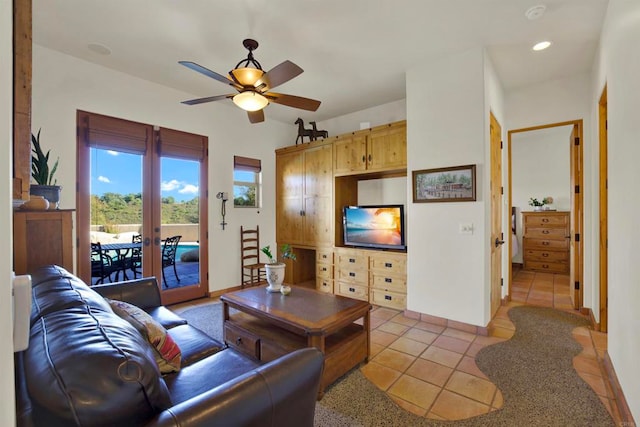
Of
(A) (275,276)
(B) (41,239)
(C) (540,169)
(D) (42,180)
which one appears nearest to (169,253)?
(D) (42,180)

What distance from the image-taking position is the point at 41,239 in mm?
2004

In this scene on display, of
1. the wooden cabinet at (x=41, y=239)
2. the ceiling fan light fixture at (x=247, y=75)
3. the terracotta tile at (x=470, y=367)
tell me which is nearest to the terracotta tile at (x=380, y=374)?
the terracotta tile at (x=470, y=367)

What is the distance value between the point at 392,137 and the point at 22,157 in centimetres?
368

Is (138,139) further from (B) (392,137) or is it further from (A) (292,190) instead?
(B) (392,137)

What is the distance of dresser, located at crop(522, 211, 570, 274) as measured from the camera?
568 centimetres

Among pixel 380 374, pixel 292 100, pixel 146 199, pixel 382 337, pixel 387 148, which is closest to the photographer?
pixel 380 374

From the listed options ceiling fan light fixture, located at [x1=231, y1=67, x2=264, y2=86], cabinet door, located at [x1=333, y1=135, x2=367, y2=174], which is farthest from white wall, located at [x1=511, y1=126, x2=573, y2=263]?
ceiling fan light fixture, located at [x1=231, y1=67, x2=264, y2=86]

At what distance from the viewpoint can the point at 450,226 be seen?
3229 mm

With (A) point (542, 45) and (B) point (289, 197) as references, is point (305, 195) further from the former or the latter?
(A) point (542, 45)

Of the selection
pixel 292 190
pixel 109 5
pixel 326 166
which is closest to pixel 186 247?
pixel 292 190

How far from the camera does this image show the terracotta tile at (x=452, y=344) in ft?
9.00

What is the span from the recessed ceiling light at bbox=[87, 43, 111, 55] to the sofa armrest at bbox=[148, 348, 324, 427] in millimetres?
3571

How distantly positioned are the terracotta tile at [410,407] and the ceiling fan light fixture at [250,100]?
2.56 m

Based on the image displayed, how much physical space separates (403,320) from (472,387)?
134 centimetres
